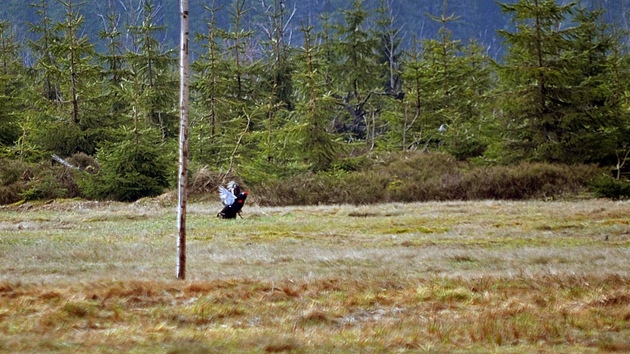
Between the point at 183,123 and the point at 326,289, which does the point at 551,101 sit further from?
the point at 326,289

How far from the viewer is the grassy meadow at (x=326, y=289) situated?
6.91m

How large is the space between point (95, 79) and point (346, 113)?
19754 millimetres

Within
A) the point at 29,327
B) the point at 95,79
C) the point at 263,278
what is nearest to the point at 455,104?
the point at 95,79

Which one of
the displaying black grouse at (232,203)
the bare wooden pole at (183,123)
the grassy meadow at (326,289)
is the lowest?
the grassy meadow at (326,289)

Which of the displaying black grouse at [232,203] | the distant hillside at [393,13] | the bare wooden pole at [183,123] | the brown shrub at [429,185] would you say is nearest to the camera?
the bare wooden pole at [183,123]

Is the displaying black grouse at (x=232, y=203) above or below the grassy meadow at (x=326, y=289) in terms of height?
above

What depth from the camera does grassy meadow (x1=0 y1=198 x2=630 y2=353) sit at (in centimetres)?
691

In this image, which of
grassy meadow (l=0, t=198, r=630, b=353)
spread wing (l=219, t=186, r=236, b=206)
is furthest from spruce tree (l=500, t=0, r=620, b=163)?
spread wing (l=219, t=186, r=236, b=206)

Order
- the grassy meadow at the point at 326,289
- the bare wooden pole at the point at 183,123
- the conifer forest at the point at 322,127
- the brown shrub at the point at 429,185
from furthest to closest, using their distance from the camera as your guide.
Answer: the conifer forest at the point at 322,127
the brown shrub at the point at 429,185
the bare wooden pole at the point at 183,123
the grassy meadow at the point at 326,289

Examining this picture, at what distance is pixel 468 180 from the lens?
2703 cm

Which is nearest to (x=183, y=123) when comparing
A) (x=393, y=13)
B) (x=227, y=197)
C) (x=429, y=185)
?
(x=227, y=197)

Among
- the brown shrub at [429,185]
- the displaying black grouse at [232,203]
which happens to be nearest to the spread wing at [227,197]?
the displaying black grouse at [232,203]

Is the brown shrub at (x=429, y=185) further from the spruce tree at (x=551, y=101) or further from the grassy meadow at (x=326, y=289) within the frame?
the grassy meadow at (x=326, y=289)

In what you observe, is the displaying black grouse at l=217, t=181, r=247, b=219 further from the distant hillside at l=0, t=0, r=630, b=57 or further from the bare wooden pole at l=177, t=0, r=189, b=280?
the distant hillside at l=0, t=0, r=630, b=57
